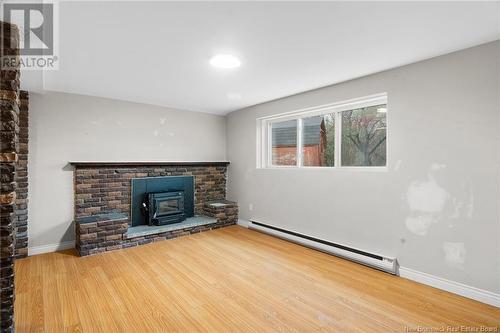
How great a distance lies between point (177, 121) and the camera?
15.6 ft

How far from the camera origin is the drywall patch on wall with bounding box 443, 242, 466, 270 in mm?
2338

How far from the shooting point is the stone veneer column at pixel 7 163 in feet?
4.69

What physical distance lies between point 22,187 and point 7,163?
95.0 inches

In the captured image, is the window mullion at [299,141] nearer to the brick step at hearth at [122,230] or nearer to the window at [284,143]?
the window at [284,143]

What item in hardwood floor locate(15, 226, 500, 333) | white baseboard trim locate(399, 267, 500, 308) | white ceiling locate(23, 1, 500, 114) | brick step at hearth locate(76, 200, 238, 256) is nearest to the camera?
white ceiling locate(23, 1, 500, 114)

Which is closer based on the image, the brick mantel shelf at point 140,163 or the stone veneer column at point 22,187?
the stone veneer column at point 22,187

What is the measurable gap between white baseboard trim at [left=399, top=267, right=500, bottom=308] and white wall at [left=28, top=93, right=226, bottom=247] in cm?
393

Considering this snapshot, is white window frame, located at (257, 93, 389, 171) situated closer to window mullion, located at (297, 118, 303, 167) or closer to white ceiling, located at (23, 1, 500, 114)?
window mullion, located at (297, 118, 303, 167)

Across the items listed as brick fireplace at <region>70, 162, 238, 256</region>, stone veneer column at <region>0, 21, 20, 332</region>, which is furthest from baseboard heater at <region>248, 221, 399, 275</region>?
stone veneer column at <region>0, 21, 20, 332</region>

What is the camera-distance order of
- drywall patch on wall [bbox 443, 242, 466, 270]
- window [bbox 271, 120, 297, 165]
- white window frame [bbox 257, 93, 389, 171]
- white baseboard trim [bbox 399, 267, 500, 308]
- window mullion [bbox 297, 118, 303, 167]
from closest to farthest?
white baseboard trim [bbox 399, 267, 500, 308] → drywall patch on wall [bbox 443, 242, 466, 270] → white window frame [bbox 257, 93, 389, 171] → window mullion [bbox 297, 118, 303, 167] → window [bbox 271, 120, 297, 165]

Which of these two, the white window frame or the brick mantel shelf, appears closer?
the white window frame

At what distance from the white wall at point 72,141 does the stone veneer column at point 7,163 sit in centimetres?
243

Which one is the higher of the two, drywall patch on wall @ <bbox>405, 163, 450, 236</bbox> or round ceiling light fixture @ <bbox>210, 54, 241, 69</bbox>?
round ceiling light fixture @ <bbox>210, 54, 241, 69</bbox>

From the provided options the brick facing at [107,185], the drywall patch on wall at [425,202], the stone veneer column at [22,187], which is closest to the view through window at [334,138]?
the drywall patch on wall at [425,202]
